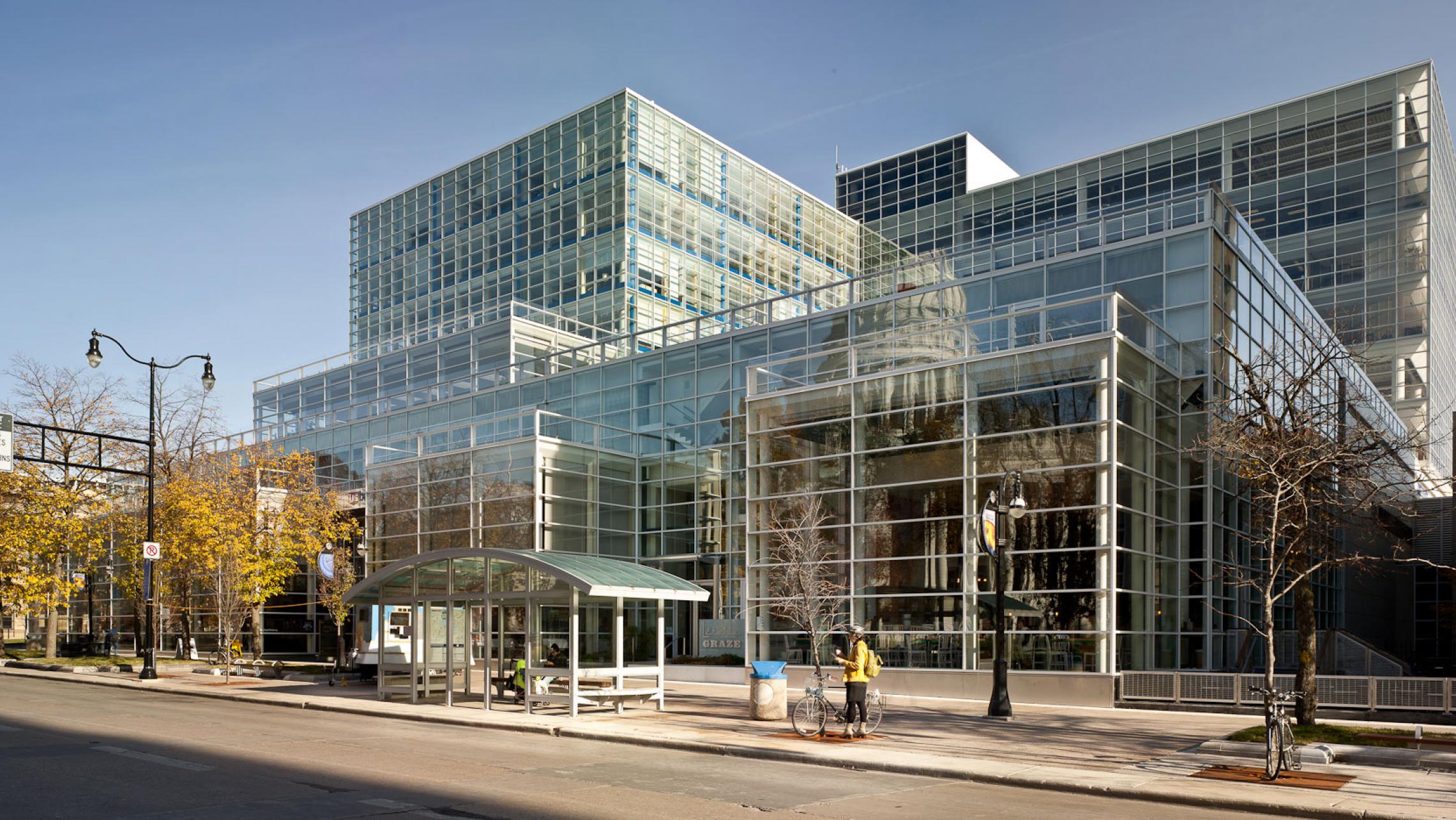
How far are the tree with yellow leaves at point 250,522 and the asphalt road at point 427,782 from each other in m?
19.6

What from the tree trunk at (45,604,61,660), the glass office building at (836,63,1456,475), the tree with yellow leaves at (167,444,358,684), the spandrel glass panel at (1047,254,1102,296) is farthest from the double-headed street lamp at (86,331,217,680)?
the glass office building at (836,63,1456,475)

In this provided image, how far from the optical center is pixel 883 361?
34.2 meters

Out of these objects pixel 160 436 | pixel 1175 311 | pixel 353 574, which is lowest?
pixel 353 574

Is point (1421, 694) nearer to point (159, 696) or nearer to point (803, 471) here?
point (803, 471)

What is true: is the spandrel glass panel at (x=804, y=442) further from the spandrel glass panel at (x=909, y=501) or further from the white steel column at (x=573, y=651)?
the white steel column at (x=573, y=651)

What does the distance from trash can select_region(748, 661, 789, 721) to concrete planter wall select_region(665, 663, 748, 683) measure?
11.7 metres

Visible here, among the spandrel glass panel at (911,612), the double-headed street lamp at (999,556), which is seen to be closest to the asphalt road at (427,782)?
the double-headed street lamp at (999,556)

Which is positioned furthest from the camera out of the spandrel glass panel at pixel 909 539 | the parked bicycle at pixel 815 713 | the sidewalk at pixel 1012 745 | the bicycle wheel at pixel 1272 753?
the spandrel glass panel at pixel 909 539

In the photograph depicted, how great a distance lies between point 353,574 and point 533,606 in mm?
18770

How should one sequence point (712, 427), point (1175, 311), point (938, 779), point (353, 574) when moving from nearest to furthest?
1. point (938, 779)
2. point (1175, 311)
3. point (712, 427)
4. point (353, 574)

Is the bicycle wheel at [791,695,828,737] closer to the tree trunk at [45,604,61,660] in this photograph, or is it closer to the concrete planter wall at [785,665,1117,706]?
the concrete planter wall at [785,665,1117,706]

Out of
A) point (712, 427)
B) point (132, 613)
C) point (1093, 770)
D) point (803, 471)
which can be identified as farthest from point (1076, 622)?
point (132, 613)

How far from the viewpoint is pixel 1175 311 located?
32531mm

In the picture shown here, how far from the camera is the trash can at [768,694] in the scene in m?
22.7
